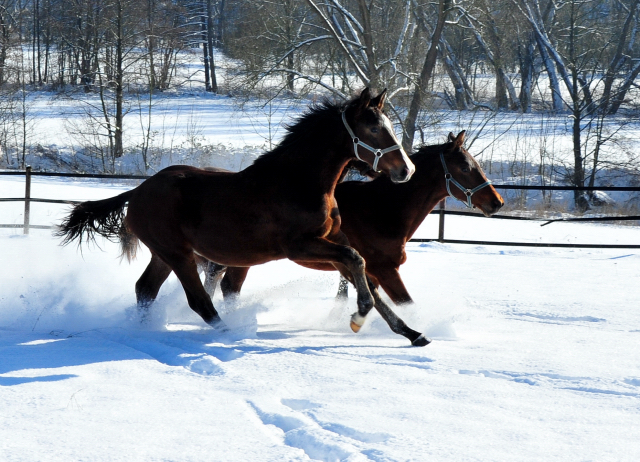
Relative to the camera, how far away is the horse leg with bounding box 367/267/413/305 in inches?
209

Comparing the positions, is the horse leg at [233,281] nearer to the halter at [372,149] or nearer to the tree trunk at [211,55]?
the halter at [372,149]

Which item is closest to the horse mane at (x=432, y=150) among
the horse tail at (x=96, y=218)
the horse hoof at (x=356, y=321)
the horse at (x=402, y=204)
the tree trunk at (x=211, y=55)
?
the horse at (x=402, y=204)

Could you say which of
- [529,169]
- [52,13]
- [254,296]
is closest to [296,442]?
[254,296]

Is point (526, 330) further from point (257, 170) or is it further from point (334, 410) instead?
point (334, 410)

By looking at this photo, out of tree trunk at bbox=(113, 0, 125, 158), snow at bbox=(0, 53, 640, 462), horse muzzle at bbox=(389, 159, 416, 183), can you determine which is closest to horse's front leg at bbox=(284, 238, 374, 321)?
snow at bbox=(0, 53, 640, 462)

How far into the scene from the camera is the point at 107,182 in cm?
1995

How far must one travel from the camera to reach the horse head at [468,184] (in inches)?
211

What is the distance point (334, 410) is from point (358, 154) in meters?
2.09

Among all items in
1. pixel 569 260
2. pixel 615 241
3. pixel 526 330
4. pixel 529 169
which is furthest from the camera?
pixel 529 169

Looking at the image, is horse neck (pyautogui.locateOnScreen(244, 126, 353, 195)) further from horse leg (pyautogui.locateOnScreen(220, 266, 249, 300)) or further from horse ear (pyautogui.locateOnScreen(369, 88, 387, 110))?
horse leg (pyautogui.locateOnScreen(220, 266, 249, 300))

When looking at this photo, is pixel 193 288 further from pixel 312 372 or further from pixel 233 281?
pixel 312 372

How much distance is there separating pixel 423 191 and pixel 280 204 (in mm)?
1384

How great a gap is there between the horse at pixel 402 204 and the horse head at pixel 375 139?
0.92m

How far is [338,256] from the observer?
14.6 ft
